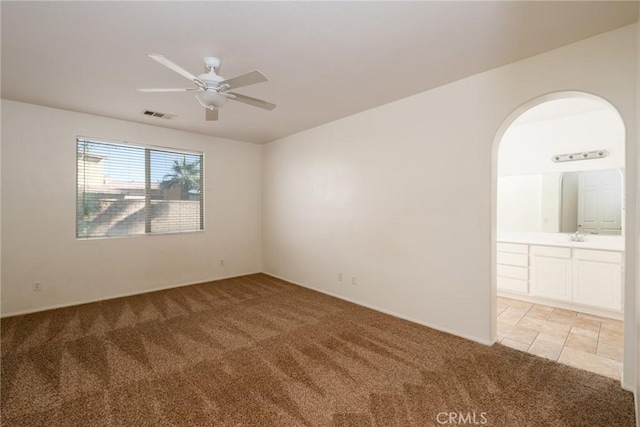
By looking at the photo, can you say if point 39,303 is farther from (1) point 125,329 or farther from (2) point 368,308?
(2) point 368,308

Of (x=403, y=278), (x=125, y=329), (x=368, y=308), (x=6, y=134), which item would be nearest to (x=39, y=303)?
(x=125, y=329)

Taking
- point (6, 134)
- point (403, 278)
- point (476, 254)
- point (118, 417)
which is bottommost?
point (118, 417)

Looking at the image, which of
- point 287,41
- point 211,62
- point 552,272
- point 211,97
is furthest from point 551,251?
point 211,62

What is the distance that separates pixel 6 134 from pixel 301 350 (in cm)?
447

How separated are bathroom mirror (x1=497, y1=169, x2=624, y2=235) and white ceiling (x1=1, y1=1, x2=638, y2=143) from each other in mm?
2653

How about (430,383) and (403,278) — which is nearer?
(430,383)

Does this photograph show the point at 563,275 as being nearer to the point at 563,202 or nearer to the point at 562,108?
the point at 563,202

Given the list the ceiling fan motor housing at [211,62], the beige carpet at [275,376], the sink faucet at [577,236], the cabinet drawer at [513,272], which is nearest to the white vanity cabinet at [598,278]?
the sink faucet at [577,236]

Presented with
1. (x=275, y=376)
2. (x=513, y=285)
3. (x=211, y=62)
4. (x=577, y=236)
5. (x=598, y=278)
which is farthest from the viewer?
(x=513, y=285)

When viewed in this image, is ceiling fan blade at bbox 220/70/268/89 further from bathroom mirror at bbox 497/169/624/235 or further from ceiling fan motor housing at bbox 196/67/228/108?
bathroom mirror at bbox 497/169/624/235

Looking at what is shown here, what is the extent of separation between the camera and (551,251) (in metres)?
3.93

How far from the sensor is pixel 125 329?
3184 mm

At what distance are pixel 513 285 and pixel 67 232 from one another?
654 cm

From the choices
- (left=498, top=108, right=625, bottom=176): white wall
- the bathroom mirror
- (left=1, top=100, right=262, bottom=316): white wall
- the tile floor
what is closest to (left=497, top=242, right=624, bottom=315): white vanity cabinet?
the tile floor
